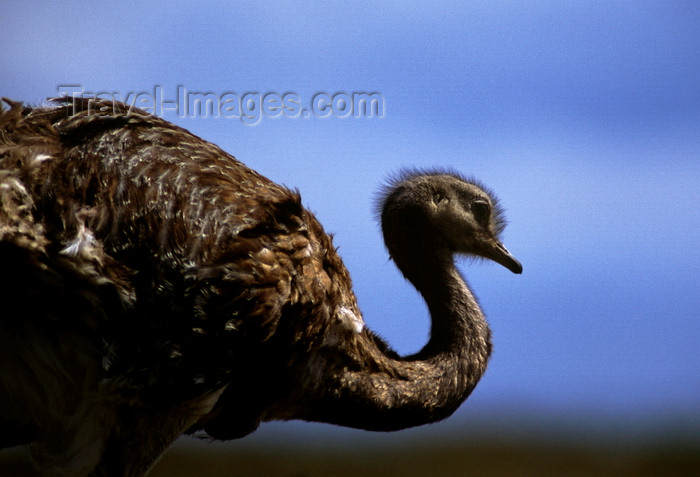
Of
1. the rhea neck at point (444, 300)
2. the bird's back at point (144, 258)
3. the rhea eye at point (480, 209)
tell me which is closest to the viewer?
the bird's back at point (144, 258)

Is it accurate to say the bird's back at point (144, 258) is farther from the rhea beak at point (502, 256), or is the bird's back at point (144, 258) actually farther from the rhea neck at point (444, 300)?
the rhea beak at point (502, 256)

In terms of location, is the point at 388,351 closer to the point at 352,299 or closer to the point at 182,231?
the point at 352,299

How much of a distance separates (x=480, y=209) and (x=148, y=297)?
2.75 m

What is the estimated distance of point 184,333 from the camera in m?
4.45

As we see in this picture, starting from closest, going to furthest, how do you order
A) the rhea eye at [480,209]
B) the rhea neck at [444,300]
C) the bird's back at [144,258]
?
the bird's back at [144,258]
the rhea neck at [444,300]
the rhea eye at [480,209]

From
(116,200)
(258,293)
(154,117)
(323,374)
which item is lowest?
(323,374)

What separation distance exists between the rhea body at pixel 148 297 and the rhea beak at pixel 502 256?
5.02ft

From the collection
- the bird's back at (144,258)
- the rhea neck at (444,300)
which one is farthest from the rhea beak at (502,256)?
the bird's back at (144,258)

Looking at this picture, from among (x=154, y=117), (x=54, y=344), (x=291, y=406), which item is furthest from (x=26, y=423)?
(x=154, y=117)

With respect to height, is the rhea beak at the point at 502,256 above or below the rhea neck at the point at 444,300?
above

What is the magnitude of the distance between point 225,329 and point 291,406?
866 millimetres

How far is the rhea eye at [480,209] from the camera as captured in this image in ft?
20.8

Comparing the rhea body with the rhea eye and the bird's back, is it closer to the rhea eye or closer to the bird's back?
the bird's back

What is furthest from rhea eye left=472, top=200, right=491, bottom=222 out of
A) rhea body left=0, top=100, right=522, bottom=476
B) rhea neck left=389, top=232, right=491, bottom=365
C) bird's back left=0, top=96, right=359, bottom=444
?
bird's back left=0, top=96, right=359, bottom=444
